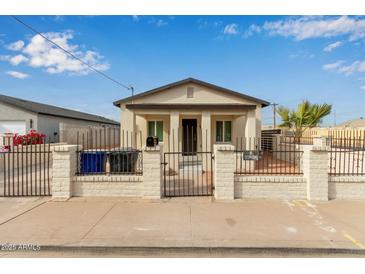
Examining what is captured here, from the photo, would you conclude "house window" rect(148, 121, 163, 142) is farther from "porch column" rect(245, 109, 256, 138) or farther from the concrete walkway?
the concrete walkway

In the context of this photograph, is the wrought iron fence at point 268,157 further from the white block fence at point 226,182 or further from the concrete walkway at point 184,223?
the concrete walkway at point 184,223

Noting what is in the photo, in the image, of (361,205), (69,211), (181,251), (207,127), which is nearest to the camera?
(181,251)

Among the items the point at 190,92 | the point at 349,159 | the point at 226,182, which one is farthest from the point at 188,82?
the point at 349,159

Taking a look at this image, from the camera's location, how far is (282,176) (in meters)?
6.43

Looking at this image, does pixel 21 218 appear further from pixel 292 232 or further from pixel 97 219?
pixel 292 232

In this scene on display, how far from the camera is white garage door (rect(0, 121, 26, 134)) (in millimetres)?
Result: 18516

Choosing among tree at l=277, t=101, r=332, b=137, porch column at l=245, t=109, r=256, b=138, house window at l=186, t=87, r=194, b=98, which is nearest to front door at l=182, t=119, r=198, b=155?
house window at l=186, t=87, r=194, b=98

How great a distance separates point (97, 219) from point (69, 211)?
945 millimetres

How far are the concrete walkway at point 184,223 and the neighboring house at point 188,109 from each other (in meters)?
5.47

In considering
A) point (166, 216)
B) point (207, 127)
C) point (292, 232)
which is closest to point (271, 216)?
point (292, 232)

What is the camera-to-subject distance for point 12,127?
61.0 ft

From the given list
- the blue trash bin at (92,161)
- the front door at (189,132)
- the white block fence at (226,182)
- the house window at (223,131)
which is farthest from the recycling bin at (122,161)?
the house window at (223,131)

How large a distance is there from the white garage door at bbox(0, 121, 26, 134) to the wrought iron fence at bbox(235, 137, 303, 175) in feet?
55.5

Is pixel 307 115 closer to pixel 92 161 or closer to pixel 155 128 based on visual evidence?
pixel 155 128
